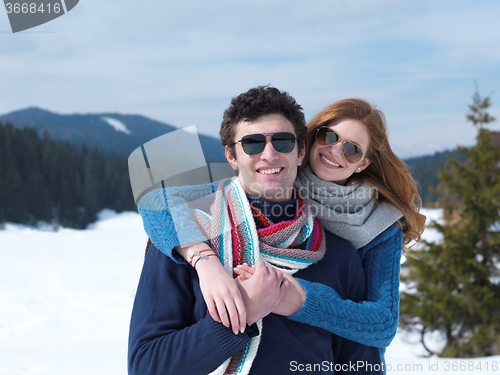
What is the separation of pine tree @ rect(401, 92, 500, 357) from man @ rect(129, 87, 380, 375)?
43.9 feet

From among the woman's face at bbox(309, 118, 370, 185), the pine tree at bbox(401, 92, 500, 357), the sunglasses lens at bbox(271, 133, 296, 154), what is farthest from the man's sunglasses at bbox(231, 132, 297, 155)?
the pine tree at bbox(401, 92, 500, 357)

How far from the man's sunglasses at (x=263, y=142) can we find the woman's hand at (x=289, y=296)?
43 centimetres

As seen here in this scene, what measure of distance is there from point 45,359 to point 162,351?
5689mm

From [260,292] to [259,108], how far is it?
26.1 inches

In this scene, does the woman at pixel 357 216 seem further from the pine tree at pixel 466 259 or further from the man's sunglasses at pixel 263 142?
the pine tree at pixel 466 259

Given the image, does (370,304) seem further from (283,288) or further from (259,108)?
(259,108)

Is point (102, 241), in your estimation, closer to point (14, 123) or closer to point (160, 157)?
point (14, 123)

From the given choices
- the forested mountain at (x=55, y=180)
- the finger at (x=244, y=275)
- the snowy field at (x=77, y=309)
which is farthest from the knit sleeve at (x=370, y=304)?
the forested mountain at (x=55, y=180)

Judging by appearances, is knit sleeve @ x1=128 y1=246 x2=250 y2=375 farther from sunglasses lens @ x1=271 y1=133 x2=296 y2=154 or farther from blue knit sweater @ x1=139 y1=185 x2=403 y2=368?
sunglasses lens @ x1=271 y1=133 x2=296 y2=154

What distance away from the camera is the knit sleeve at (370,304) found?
1.52m

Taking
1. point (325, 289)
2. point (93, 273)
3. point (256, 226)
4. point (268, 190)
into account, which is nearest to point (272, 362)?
point (325, 289)

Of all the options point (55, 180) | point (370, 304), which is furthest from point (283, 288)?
point (55, 180)

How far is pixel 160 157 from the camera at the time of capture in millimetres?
1730

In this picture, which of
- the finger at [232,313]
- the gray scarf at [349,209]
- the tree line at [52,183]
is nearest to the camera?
the finger at [232,313]
